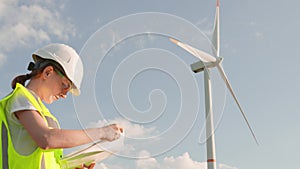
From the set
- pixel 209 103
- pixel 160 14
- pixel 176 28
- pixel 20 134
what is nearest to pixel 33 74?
pixel 20 134

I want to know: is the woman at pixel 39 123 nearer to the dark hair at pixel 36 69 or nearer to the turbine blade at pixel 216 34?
the dark hair at pixel 36 69

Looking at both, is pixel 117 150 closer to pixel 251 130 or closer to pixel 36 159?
pixel 36 159

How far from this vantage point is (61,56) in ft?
11.1

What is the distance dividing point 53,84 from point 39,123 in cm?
44

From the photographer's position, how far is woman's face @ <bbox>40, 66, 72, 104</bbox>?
332 centimetres

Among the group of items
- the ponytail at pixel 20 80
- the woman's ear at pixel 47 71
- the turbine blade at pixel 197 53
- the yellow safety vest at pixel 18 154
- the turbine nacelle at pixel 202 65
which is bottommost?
the yellow safety vest at pixel 18 154

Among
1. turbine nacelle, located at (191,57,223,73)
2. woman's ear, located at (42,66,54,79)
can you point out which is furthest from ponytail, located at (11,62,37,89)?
turbine nacelle, located at (191,57,223,73)

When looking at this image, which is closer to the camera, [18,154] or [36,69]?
[18,154]

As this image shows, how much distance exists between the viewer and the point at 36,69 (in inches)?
132

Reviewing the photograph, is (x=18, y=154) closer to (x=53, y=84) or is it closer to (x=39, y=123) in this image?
A: (x=39, y=123)

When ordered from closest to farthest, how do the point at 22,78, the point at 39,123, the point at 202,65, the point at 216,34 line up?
the point at 39,123 < the point at 22,78 < the point at 216,34 < the point at 202,65

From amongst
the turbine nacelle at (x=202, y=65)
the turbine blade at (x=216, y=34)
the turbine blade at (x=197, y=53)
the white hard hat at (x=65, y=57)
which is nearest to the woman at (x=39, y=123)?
the white hard hat at (x=65, y=57)

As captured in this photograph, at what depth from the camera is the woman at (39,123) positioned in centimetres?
299

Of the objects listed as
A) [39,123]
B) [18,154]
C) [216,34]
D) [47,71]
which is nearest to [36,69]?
[47,71]
